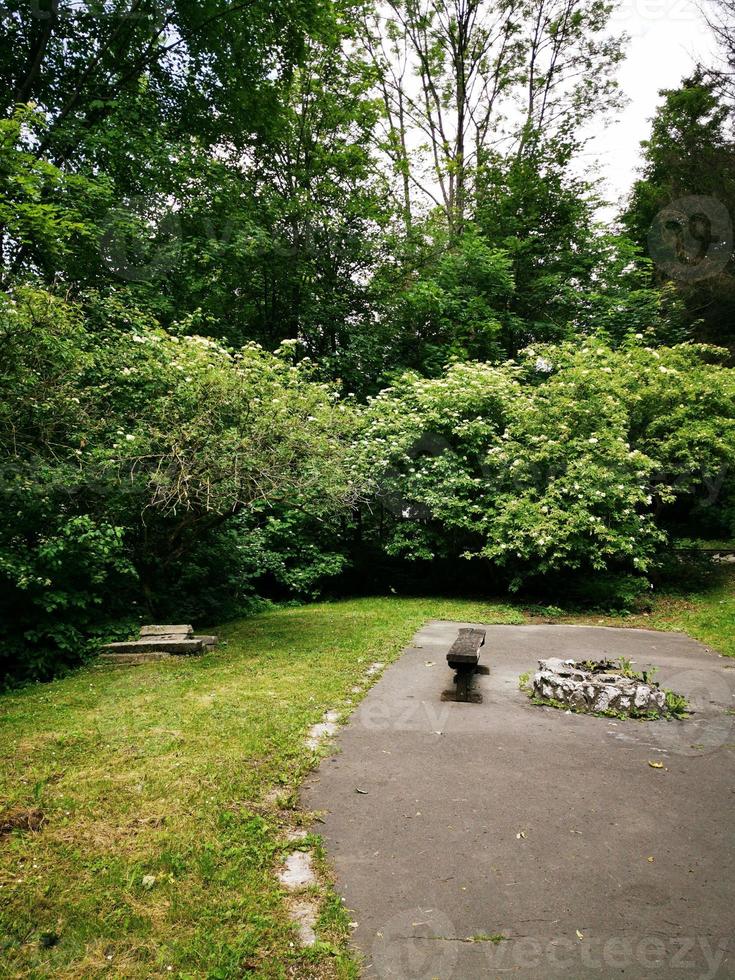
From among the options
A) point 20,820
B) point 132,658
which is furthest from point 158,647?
point 20,820

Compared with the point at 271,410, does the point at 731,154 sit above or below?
above

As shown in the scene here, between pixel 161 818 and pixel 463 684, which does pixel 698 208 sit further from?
pixel 161 818

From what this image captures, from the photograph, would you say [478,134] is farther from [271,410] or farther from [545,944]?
[545,944]

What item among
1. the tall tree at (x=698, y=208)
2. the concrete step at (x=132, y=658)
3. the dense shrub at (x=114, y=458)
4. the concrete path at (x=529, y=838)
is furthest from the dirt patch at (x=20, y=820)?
the tall tree at (x=698, y=208)

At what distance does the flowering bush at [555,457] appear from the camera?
9.61m

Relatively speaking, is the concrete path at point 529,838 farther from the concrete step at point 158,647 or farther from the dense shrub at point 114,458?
the dense shrub at point 114,458

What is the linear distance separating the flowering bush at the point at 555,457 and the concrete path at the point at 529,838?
4451mm

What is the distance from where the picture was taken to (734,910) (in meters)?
2.53

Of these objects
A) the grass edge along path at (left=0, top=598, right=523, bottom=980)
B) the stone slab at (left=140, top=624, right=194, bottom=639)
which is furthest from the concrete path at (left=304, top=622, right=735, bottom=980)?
the stone slab at (left=140, top=624, right=194, bottom=639)

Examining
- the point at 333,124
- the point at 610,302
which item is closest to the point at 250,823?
the point at 610,302

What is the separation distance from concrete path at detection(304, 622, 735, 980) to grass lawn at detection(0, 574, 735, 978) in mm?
305

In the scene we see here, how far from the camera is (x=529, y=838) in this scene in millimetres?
3109

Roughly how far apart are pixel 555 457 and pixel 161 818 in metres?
8.58

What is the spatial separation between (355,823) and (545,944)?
1222 mm
